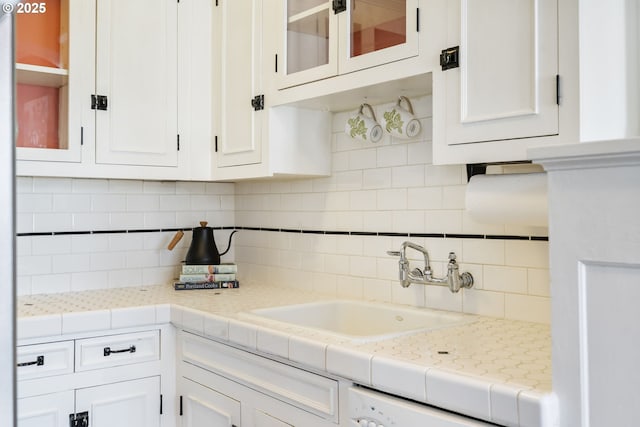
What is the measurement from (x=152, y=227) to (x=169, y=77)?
0.74m

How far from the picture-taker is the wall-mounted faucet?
197 cm

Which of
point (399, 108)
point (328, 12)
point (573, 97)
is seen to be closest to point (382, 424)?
point (573, 97)

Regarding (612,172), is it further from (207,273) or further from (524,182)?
(207,273)

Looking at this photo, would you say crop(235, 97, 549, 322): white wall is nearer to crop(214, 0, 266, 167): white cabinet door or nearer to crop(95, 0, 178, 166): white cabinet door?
crop(214, 0, 266, 167): white cabinet door

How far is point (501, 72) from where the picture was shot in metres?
1.54

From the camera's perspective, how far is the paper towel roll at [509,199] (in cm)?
155

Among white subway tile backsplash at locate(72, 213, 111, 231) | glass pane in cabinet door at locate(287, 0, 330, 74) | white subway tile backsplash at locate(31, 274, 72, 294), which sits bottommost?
white subway tile backsplash at locate(31, 274, 72, 294)

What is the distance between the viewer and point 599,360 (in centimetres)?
104

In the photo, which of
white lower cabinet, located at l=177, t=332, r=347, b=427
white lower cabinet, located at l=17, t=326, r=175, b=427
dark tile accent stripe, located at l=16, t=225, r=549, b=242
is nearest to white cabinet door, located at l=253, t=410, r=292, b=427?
white lower cabinet, located at l=177, t=332, r=347, b=427

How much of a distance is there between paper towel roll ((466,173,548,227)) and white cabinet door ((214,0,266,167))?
3.43 feet

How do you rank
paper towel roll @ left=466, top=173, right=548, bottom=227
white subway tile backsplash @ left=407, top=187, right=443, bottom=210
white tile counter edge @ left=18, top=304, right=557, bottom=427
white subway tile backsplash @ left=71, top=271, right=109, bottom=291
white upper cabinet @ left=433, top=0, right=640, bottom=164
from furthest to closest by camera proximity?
1. white subway tile backsplash @ left=71, top=271, right=109, bottom=291
2. white subway tile backsplash @ left=407, top=187, right=443, bottom=210
3. paper towel roll @ left=466, top=173, right=548, bottom=227
4. white upper cabinet @ left=433, top=0, right=640, bottom=164
5. white tile counter edge @ left=18, top=304, right=557, bottom=427

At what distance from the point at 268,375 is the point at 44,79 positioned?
154 cm

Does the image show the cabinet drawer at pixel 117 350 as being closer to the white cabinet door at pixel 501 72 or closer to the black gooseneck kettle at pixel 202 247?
the black gooseneck kettle at pixel 202 247

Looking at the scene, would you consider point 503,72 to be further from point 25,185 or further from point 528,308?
point 25,185
